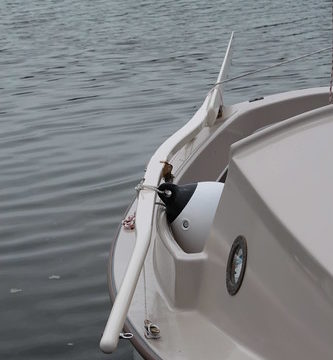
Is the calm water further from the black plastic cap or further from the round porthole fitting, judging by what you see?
the round porthole fitting

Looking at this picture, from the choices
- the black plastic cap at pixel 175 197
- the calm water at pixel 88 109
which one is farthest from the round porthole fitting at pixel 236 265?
the calm water at pixel 88 109

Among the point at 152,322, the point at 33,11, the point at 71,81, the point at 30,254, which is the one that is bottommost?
the point at 152,322

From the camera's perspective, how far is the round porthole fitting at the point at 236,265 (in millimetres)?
2977

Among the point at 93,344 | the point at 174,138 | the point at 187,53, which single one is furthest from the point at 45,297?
the point at 187,53

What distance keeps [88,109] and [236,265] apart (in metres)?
8.55

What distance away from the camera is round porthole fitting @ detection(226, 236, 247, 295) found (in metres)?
2.98

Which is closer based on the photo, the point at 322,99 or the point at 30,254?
the point at 322,99

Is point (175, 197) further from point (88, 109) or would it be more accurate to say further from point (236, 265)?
point (88, 109)

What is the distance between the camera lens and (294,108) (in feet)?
19.0

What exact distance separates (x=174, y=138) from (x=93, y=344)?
4.51ft

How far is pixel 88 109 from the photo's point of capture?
11430 mm

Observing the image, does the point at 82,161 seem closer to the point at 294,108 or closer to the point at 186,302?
the point at 294,108

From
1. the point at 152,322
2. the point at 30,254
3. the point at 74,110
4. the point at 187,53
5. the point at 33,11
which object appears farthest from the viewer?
the point at 33,11

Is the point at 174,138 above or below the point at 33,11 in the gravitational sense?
below
